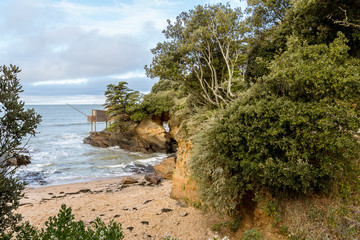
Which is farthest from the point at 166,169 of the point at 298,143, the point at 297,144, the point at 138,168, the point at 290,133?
the point at 297,144

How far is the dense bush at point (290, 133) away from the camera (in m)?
5.49

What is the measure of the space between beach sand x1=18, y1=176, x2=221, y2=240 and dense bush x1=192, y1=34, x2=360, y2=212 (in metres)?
1.77

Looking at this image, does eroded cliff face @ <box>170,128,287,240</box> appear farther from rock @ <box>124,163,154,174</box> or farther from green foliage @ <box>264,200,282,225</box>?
rock @ <box>124,163,154,174</box>

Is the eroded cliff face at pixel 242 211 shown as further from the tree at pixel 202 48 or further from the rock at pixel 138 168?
the rock at pixel 138 168

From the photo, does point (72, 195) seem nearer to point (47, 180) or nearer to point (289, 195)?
point (47, 180)

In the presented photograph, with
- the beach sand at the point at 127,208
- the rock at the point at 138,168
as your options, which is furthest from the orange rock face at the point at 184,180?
the rock at the point at 138,168

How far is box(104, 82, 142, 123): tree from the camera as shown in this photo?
27.7m

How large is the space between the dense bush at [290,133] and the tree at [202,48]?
420 centimetres

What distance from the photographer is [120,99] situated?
90.9ft

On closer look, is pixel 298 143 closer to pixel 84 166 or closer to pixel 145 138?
pixel 84 166

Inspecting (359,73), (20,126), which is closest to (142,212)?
(20,126)

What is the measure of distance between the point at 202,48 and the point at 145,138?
17.2m

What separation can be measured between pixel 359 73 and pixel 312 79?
1152mm

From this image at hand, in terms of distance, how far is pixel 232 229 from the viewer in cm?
691
